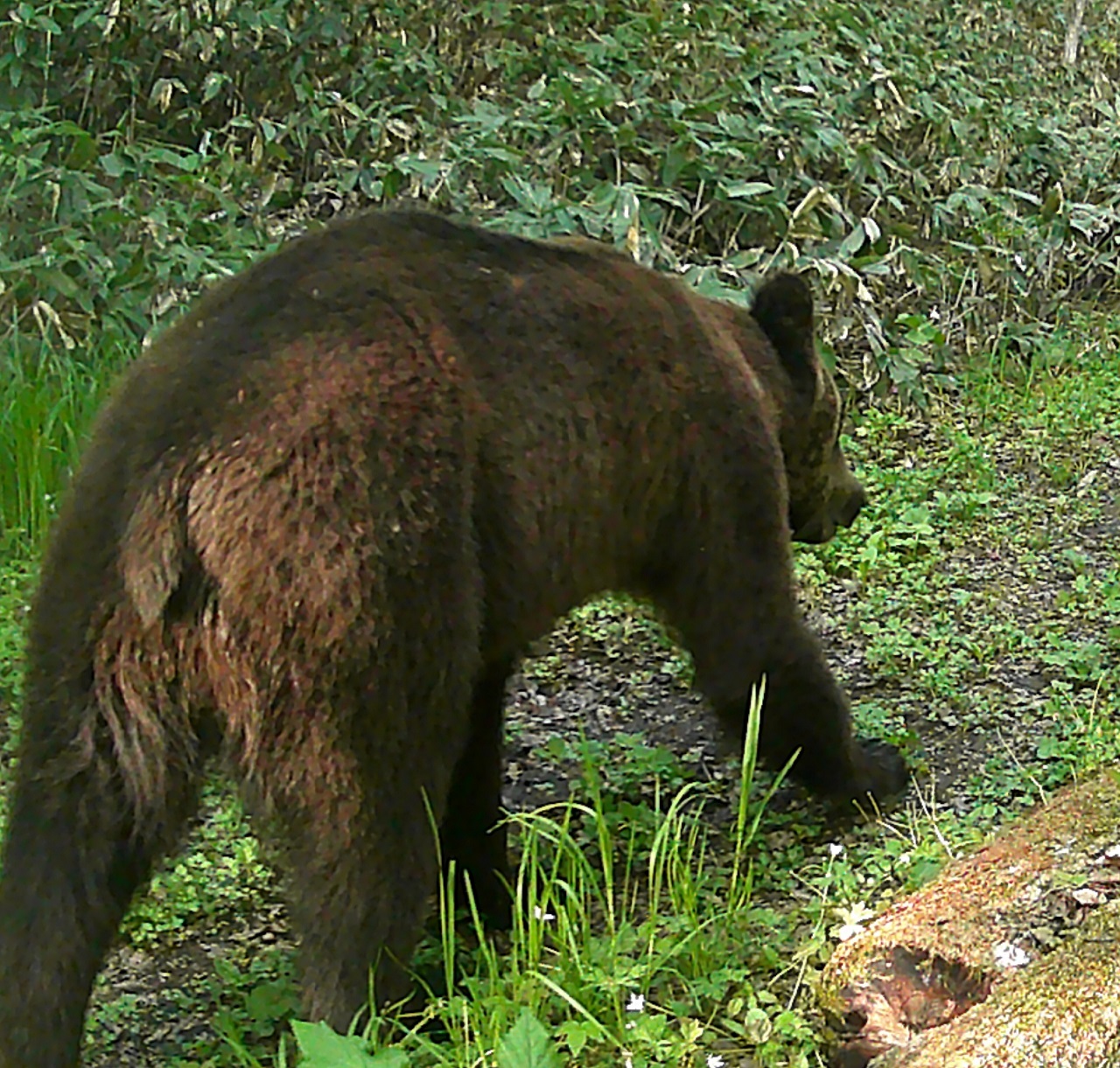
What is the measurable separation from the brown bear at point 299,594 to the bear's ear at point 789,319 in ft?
4.30

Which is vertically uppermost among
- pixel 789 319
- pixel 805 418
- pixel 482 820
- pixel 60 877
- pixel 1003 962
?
pixel 789 319

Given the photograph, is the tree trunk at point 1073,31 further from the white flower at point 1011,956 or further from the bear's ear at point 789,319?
the white flower at point 1011,956

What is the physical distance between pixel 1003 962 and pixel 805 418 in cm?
230

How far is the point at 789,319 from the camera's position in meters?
4.59

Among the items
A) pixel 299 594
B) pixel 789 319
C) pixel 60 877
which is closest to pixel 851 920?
pixel 299 594

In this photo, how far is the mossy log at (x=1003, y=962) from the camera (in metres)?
2.36

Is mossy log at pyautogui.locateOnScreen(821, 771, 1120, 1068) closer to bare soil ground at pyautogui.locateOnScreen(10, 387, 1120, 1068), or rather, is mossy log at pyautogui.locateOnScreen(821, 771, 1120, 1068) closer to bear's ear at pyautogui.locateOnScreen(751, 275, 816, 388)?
bare soil ground at pyautogui.locateOnScreen(10, 387, 1120, 1068)

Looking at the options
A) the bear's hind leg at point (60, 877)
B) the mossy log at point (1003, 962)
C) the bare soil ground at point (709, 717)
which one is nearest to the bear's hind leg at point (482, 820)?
the bare soil ground at point (709, 717)

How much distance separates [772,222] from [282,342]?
490 cm

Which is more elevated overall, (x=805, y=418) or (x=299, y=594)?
(x=805, y=418)

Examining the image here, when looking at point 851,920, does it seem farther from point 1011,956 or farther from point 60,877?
point 60,877

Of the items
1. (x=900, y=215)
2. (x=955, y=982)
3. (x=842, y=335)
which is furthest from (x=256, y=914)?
(x=900, y=215)

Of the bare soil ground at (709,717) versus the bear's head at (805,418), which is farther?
the bear's head at (805,418)

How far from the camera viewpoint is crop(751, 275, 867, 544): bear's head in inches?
181
